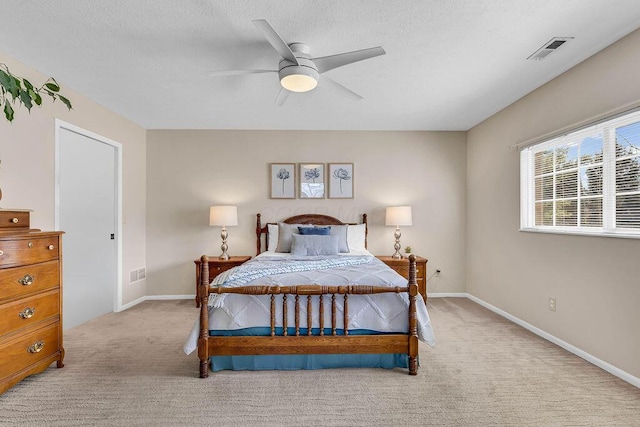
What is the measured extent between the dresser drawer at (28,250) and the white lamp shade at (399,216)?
12.0ft

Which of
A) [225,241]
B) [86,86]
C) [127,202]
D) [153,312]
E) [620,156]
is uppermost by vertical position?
[86,86]

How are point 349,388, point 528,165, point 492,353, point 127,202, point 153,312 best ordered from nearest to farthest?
point 349,388 < point 492,353 < point 528,165 < point 153,312 < point 127,202

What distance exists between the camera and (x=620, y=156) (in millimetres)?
2480

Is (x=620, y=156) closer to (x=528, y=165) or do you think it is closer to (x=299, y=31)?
(x=528, y=165)

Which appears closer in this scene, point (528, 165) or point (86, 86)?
point (86, 86)

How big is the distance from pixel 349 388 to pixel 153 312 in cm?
295

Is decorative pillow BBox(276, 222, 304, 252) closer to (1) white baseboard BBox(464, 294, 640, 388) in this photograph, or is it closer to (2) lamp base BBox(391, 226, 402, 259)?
(2) lamp base BBox(391, 226, 402, 259)

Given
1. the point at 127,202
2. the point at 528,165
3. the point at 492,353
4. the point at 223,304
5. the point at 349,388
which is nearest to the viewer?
the point at 349,388

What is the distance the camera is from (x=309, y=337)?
240 centimetres

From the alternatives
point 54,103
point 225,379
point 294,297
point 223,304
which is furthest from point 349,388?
point 54,103

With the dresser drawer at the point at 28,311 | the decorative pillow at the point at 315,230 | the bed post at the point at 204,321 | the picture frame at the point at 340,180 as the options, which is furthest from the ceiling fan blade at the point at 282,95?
the dresser drawer at the point at 28,311

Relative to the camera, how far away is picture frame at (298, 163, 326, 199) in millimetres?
4809

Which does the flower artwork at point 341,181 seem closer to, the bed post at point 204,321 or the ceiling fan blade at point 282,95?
the ceiling fan blade at point 282,95

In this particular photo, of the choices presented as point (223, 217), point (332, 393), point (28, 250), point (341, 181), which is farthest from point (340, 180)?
point (28, 250)
